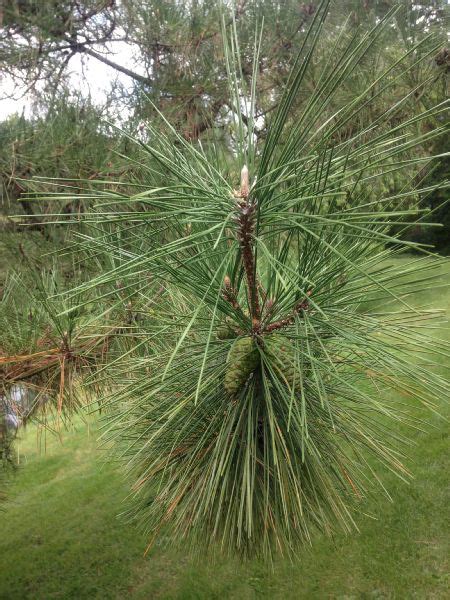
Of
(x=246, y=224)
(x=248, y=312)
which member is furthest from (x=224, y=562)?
(x=246, y=224)

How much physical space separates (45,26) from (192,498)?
75.2 inches

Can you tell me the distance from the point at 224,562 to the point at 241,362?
246cm

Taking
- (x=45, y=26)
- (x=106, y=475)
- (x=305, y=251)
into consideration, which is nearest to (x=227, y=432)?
(x=305, y=251)

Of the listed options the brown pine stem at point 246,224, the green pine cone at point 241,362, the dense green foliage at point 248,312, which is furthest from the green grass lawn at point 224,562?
the brown pine stem at point 246,224

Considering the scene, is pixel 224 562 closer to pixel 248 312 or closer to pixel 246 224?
pixel 248 312

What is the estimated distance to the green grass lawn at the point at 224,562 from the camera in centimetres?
282

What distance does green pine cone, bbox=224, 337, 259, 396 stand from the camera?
2.59 feet

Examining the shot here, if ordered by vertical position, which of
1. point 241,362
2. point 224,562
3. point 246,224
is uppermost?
point 246,224

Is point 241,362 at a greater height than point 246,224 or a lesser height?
lesser

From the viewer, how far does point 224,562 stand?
2.80m

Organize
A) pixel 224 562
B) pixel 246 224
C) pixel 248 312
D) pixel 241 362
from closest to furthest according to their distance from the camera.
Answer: pixel 246 224
pixel 241 362
pixel 248 312
pixel 224 562

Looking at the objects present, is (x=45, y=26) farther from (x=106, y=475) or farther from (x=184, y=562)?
(x=106, y=475)

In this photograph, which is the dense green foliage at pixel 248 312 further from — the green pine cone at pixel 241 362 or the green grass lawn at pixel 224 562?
the green grass lawn at pixel 224 562

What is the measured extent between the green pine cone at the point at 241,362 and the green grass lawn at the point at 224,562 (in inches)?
66.8
